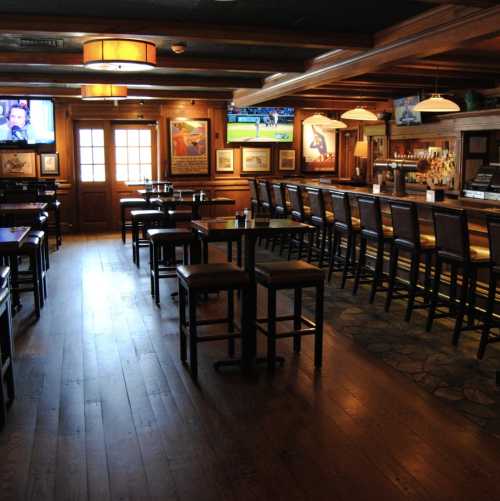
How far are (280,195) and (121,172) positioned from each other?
14.0 ft

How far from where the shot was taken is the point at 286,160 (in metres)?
12.0

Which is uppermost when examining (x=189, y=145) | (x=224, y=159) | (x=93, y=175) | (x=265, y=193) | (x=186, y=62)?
(x=186, y=62)

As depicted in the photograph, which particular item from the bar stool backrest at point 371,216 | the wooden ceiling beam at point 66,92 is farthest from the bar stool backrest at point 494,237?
the wooden ceiling beam at point 66,92

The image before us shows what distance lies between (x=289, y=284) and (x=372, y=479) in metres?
1.51

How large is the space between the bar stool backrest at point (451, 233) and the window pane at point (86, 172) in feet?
26.3

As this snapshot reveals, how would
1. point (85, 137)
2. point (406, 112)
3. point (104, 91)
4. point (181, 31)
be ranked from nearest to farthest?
point (181, 31) → point (104, 91) → point (406, 112) → point (85, 137)

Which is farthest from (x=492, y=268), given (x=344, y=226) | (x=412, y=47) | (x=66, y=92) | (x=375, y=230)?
(x=66, y=92)

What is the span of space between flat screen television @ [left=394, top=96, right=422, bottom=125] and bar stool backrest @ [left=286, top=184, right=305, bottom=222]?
3162 millimetres

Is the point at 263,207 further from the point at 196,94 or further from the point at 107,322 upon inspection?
the point at 107,322

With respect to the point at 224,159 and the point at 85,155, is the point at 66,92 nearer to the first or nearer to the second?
the point at 85,155

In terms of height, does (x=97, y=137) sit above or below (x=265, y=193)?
above

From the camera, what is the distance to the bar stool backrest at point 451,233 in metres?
4.33

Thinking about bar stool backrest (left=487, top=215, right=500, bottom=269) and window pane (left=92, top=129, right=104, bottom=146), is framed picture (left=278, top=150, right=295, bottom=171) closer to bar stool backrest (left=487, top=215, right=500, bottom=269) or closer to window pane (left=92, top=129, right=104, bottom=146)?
window pane (left=92, top=129, right=104, bottom=146)

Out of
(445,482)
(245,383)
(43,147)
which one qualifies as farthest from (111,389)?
(43,147)
